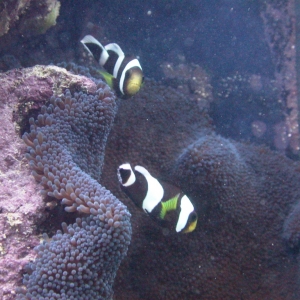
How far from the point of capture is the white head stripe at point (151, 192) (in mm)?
2309

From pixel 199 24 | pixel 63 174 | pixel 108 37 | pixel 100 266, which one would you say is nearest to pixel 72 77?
pixel 63 174

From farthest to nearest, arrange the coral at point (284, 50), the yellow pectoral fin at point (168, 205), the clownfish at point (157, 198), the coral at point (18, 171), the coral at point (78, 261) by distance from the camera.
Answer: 1. the coral at point (284, 50)
2. the yellow pectoral fin at point (168, 205)
3. the clownfish at point (157, 198)
4. the coral at point (18, 171)
5. the coral at point (78, 261)

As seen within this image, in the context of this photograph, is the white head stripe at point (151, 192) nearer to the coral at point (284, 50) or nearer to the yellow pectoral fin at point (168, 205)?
the yellow pectoral fin at point (168, 205)

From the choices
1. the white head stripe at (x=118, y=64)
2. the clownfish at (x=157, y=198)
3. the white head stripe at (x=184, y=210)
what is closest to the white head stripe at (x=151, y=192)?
the clownfish at (x=157, y=198)

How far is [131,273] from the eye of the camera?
3178 mm

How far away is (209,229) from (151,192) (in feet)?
4.76

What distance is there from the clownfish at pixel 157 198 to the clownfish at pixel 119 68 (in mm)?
983

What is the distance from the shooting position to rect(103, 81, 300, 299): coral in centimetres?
321

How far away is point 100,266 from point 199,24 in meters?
6.45

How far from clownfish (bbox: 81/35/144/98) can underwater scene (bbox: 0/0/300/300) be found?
0.01 m

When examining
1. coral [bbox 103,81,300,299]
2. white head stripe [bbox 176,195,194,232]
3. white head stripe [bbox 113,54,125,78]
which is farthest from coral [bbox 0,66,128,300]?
coral [bbox 103,81,300,299]

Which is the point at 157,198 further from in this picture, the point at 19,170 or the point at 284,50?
the point at 284,50

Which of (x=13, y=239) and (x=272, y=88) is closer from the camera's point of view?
(x=13, y=239)

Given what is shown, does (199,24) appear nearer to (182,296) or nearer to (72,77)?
(72,77)
